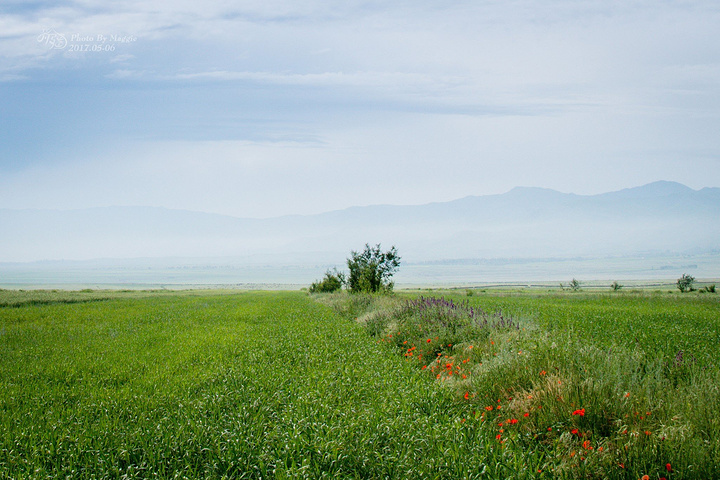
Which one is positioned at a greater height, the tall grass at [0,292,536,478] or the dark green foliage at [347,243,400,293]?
the dark green foliage at [347,243,400,293]

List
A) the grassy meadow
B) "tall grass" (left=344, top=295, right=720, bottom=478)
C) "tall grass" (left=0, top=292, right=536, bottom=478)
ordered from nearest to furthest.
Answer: "tall grass" (left=344, top=295, right=720, bottom=478)
the grassy meadow
"tall grass" (left=0, top=292, right=536, bottom=478)

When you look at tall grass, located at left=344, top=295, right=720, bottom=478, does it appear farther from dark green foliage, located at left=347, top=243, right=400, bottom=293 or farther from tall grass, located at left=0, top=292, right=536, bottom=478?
dark green foliage, located at left=347, top=243, right=400, bottom=293

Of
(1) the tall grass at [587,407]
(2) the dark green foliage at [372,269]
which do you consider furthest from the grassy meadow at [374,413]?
(2) the dark green foliage at [372,269]

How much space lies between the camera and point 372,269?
34031mm

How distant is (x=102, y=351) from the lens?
11570 mm

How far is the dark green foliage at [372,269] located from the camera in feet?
109

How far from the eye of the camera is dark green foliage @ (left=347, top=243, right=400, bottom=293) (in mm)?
33281

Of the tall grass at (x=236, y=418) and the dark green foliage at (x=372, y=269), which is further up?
the dark green foliage at (x=372, y=269)

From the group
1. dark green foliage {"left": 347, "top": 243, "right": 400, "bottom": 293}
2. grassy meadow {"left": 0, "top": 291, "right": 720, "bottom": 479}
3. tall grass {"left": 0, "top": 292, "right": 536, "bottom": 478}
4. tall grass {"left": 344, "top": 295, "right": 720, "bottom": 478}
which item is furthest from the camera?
dark green foliage {"left": 347, "top": 243, "right": 400, "bottom": 293}

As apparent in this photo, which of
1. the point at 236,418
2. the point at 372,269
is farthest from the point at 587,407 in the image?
the point at 372,269

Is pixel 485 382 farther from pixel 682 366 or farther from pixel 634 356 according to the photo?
pixel 682 366

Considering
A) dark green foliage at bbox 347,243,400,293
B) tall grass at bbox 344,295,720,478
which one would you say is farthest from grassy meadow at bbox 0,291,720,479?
dark green foliage at bbox 347,243,400,293

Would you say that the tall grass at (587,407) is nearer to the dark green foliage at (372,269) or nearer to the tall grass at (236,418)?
the tall grass at (236,418)

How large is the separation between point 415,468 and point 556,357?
11.4 feet
